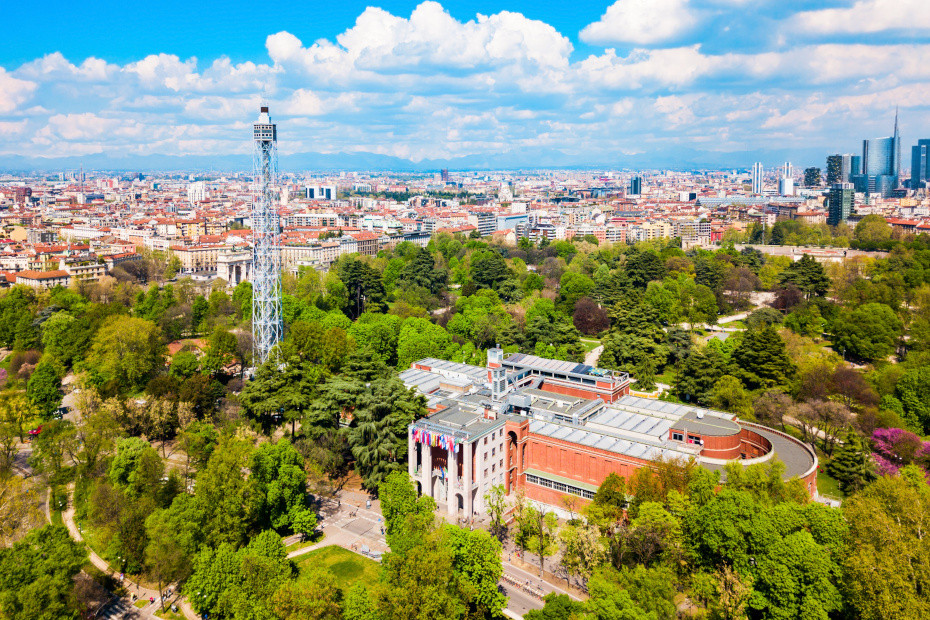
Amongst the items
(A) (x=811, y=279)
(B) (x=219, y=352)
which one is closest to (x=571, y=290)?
(A) (x=811, y=279)

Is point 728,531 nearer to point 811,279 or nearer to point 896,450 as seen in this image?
point 896,450

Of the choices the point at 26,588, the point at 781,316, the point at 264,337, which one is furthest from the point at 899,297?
the point at 26,588

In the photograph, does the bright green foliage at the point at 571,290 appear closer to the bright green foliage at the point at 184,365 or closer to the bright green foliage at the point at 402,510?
the bright green foliage at the point at 184,365

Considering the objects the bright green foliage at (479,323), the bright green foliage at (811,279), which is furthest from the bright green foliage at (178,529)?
the bright green foliage at (811,279)

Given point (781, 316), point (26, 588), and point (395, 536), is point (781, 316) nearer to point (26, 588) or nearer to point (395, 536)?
Answer: point (395, 536)

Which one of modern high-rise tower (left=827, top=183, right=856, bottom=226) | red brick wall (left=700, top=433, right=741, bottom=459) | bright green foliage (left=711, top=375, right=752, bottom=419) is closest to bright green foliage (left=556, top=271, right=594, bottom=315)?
bright green foliage (left=711, top=375, right=752, bottom=419)
